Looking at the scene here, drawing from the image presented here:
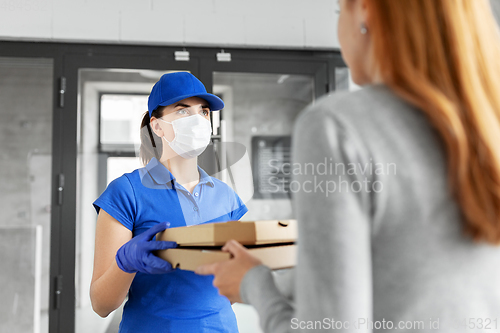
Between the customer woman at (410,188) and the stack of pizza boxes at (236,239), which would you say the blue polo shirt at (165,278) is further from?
the customer woman at (410,188)

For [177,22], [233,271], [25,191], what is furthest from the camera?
[177,22]

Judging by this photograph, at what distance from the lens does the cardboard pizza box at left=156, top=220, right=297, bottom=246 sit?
0.60m

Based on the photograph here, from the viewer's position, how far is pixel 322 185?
37 cm

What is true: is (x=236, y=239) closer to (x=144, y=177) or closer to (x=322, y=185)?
(x=322, y=185)

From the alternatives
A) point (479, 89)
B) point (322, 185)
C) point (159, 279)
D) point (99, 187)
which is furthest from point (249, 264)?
point (99, 187)

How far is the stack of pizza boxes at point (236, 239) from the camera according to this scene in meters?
0.59

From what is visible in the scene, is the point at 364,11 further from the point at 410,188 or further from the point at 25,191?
the point at 25,191

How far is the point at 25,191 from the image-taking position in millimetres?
1935

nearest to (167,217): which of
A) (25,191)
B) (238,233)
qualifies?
(238,233)

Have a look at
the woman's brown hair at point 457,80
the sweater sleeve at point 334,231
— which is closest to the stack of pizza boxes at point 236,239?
the sweater sleeve at point 334,231

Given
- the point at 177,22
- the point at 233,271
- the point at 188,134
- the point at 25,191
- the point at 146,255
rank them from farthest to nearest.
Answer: the point at 177,22, the point at 25,191, the point at 188,134, the point at 146,255, the point at 233,271

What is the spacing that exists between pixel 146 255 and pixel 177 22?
→ 5.31 ft

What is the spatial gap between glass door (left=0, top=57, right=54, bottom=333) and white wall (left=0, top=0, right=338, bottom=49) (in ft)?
0.68

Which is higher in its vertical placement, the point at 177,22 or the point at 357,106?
the point at 177,22
